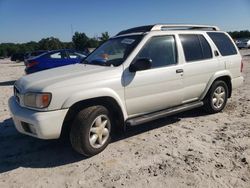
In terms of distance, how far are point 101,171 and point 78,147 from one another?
0.51m

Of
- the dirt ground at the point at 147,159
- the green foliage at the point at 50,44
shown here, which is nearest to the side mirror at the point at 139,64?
the dirt ground at the point at 147,159

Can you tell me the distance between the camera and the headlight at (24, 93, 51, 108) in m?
4.00

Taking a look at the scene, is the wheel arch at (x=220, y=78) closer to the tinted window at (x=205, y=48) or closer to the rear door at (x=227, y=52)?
the rear door at (x=227, y=52)

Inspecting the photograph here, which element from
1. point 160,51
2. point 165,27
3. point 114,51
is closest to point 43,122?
point 114,51

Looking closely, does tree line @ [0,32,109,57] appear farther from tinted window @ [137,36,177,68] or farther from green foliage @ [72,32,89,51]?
tinted window @ [137,36,177,68]

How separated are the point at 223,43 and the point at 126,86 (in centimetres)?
308

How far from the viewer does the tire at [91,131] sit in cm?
419

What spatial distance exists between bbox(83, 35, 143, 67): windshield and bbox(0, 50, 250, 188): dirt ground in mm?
1360

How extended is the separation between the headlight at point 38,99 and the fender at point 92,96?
9.3 inches

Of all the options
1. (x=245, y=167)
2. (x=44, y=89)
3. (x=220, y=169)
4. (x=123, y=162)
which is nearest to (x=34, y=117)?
(x=44, y=89)

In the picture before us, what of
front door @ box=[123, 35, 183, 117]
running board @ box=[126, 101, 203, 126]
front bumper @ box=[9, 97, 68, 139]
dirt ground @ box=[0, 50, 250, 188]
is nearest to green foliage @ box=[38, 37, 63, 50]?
dirt ground @ box=[0, 50, 250, 188]

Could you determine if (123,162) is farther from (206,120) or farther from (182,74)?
(206,120)

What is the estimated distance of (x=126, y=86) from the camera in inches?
184

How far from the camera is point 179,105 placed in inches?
223
